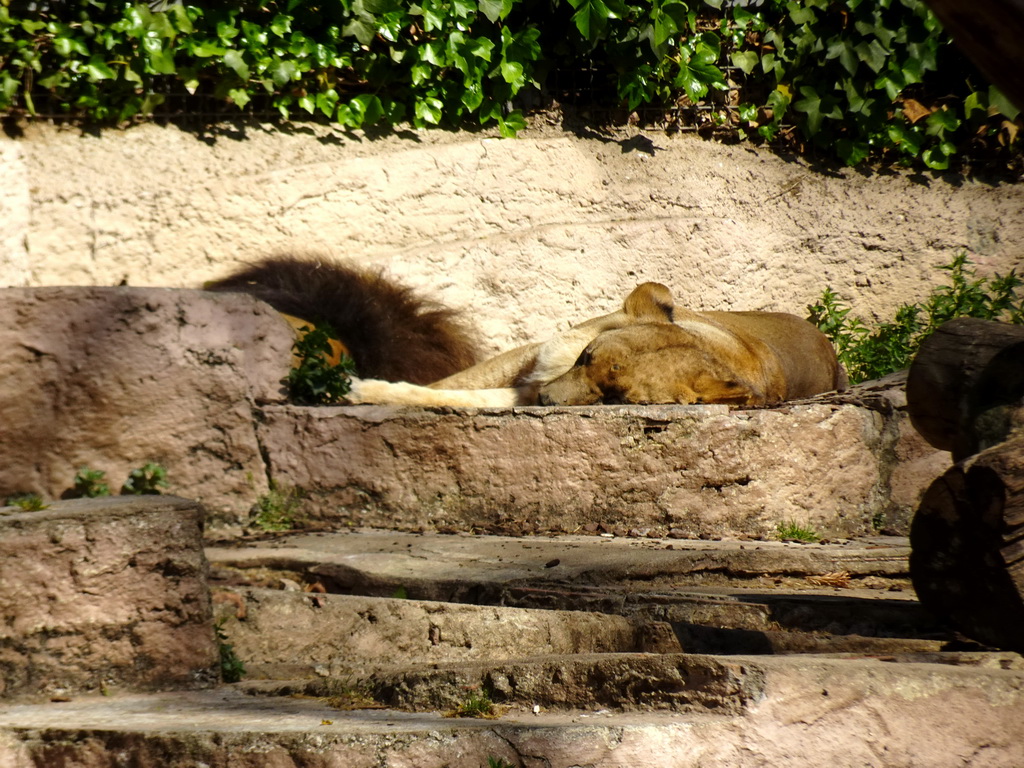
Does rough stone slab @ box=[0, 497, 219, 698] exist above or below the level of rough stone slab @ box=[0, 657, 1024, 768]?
below

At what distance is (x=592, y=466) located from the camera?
4496 millimetres

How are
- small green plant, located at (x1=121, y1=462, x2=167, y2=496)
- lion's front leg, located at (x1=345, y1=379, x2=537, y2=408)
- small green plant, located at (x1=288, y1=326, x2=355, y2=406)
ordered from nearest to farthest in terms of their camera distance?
small green plant, located at (x1=121, y1=462, x2=167, y2=496) < small green plant, located at (x1=288, y1=326, x2=355, y2=406) < lion's front leg, located at (x1=345, y1=379, x2=537, y2=408)

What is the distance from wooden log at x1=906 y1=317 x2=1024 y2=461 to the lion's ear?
2.34 m

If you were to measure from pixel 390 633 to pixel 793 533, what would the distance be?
1.99 meters

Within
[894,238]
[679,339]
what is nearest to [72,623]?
[679,339]

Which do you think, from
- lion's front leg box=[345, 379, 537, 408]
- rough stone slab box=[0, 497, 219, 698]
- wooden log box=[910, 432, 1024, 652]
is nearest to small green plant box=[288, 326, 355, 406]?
lion's front leg box=[345, 379, 537, 408]

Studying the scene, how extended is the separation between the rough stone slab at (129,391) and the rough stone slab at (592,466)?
0.24 metres

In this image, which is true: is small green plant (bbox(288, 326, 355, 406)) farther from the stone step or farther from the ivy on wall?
the ivy on wall

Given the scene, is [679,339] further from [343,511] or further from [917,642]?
[917,642]

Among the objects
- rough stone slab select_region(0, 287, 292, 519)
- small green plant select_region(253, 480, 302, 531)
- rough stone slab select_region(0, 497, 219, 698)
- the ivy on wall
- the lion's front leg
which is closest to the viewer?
rough stone slab select_region(0, 497, 219, 698)

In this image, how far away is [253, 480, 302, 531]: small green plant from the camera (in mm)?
4641

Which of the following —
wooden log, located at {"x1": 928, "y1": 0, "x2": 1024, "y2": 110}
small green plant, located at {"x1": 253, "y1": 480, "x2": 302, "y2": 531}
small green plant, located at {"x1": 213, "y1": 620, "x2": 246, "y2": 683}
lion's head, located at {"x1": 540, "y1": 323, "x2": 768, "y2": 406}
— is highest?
wooden log, located at {"x1": 928, "y1": 0, "x2": 1024, "y2": 110}

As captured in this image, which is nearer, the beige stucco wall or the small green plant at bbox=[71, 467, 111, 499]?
the small green plant at bbox=[71, 467, 111, 499]

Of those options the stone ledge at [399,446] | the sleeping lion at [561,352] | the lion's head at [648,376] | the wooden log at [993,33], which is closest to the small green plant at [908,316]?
the sleeping lion at [561,352]
